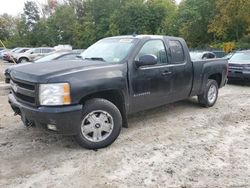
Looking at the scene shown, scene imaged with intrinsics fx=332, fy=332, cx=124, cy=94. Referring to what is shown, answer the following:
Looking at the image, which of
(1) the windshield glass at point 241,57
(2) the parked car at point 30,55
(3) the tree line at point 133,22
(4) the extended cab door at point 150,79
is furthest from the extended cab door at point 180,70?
(3) the tree line at point 133,22

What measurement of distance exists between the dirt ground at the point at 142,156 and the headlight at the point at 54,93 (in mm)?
844

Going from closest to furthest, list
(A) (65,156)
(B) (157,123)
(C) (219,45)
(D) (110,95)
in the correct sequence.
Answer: (A) (65,156) → (D) (110,95) → (B) (157,123) → (C) (219,45)

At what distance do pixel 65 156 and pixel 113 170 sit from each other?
2.90ft

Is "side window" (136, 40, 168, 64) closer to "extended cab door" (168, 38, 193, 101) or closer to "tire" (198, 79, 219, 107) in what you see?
"extended cab door" (168, 38, 193, 101)

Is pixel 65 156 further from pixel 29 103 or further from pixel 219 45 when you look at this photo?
pixel 219 45

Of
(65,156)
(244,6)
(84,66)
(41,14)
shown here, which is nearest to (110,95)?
(84,66)

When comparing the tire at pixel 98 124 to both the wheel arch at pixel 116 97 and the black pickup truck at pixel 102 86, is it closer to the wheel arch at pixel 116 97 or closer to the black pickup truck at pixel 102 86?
the black pickup truck at pixel 102 86

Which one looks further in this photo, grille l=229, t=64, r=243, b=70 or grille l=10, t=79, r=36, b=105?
grille l=229, t=64, r=243, b=70

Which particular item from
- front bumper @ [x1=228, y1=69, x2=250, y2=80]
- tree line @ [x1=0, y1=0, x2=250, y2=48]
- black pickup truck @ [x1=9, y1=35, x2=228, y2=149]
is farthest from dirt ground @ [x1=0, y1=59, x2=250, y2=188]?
tree line @ [x1=0, y1=0, x2=250, y2=48]

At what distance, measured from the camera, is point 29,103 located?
4996mm

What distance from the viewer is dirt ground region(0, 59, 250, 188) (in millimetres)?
4215

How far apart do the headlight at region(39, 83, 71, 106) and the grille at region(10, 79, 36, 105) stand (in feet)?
0.61

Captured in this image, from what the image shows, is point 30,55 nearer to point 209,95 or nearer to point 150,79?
point 209,95

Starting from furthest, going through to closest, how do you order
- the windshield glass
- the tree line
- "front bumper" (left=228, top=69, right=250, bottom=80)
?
the tree line, the windshield glass, "front bumper" (left=228, top=69, right=250, bottom=80)
